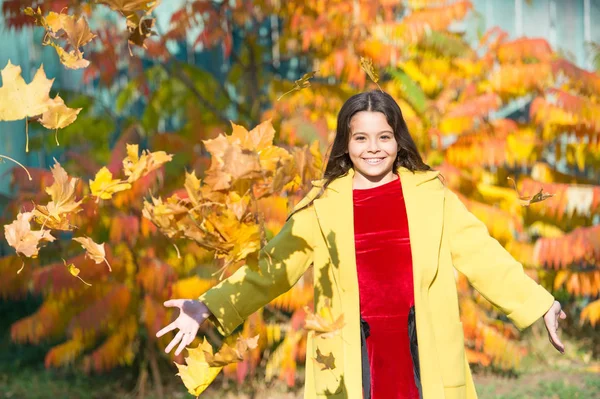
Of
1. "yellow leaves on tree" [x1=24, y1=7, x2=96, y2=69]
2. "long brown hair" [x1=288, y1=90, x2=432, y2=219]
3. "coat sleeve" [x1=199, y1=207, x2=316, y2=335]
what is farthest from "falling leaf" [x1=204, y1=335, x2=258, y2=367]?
"yellow leaves on tree" [x1=24, y1=7, x2=96, y2=69]

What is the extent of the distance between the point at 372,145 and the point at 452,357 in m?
0.78

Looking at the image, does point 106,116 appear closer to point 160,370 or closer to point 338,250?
point 160,370

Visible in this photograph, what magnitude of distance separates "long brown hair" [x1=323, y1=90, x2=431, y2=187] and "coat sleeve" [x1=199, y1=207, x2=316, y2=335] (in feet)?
0.68

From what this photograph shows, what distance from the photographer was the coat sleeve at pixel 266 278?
2631mm

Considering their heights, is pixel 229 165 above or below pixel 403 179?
above

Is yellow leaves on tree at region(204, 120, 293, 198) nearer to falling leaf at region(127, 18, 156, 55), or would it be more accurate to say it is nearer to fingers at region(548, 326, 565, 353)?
falling leaf at region(127, 18, 156, 55)

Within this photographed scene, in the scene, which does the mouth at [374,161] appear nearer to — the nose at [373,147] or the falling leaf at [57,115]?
the nose at [373,147]

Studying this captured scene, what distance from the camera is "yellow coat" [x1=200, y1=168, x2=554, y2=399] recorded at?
270cm

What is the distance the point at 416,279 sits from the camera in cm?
272

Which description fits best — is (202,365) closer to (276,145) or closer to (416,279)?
(416,279)

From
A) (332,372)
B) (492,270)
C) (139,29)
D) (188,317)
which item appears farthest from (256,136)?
(492,270)

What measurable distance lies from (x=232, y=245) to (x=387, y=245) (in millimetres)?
875

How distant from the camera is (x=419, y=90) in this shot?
19.3 feet

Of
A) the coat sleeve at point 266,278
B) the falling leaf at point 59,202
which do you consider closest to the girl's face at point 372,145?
the coat sleeve at point 266,278
